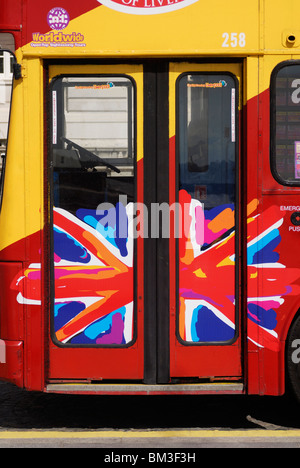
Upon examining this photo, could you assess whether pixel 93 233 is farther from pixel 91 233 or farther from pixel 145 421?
pixel 145 421

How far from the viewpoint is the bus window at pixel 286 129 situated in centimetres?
478

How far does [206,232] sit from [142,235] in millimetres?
463

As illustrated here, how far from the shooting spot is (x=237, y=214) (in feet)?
16.0

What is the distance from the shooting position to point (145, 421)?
520 centimetres

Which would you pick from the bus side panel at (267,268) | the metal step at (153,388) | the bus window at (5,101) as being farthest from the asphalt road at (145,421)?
the bus window at (5,101)

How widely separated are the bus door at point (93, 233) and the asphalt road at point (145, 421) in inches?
17.2

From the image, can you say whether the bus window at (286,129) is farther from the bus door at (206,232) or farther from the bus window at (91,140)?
the bus window at (91,140)

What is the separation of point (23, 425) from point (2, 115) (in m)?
2.34

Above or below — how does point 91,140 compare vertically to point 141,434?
above

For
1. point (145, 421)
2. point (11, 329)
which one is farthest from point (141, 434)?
point (11, 329)

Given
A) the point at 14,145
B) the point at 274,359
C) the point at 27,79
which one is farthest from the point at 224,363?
the point at 27,79

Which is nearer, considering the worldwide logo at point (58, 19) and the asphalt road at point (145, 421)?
the asphalt road at point (145, 421)

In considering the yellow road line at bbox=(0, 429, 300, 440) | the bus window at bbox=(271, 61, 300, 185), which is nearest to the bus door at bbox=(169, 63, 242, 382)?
the bus window at bbox=(271, 61, 300, 185)
